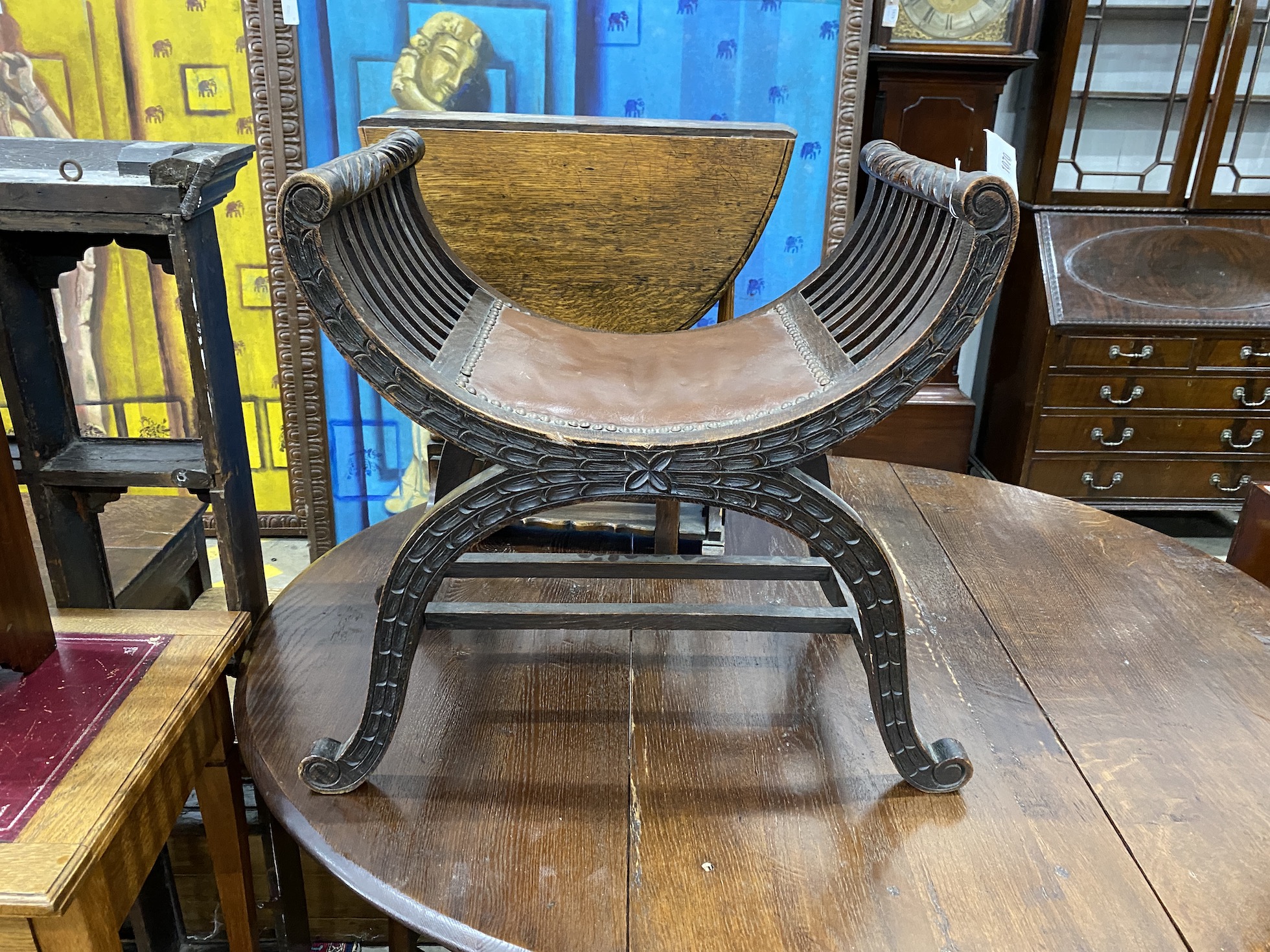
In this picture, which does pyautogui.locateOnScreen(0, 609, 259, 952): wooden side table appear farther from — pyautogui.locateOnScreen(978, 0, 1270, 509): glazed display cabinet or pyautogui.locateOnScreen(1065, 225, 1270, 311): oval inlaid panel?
pyautogui.locateOnScreen(1065, 225, 1270, 311): oval inlaid panel

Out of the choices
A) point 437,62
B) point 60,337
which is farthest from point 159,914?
point 437,62

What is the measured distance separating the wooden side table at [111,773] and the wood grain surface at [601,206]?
2.86ft

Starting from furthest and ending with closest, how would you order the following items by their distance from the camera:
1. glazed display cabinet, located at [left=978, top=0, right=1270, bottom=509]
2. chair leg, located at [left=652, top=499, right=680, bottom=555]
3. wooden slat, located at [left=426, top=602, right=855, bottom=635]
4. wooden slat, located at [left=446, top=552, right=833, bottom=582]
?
glazed display cabinet, located at [left=978, top=0, right=1270, bottom=509]
chair leg, located at [left=652, top=499, right=680, bottom=555]
wooden slat, located at [left=446, top=552, right=833, bottom=582]
wooden slat, located at [left=426, top=602, right=855, bottom=635]

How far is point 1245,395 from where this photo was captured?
8.51 feet

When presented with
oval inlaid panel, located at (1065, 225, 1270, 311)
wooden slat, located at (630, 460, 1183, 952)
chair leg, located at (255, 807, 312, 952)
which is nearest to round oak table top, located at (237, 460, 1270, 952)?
wooden slat, located at (630, 460, 1183, 952)

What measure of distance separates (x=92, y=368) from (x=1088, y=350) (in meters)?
2.68

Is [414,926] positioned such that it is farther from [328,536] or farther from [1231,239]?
[1231,239]

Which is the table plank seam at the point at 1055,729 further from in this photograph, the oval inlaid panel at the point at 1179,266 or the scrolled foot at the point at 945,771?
the oval inlaid panel at the point at 1179,266

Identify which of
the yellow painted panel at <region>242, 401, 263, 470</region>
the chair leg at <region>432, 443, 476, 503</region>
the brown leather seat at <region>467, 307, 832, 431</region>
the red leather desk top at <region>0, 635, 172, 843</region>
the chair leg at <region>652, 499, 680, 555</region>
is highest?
the brown leather seat at <region>467, 307, 832, 431</region>

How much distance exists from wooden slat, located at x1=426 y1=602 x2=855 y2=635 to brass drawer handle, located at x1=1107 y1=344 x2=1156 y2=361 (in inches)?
75.1

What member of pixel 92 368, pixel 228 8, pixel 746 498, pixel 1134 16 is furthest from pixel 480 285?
pixel 1134 16

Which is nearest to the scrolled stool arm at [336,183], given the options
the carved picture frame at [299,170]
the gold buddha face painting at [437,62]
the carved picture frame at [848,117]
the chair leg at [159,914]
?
the chair leg at [159,914]

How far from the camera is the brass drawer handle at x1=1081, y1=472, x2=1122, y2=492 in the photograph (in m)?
2.69

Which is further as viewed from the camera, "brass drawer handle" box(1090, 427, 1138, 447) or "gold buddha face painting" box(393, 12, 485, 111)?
"brass drawer handle" box(1090, 427, 1138, 447)
